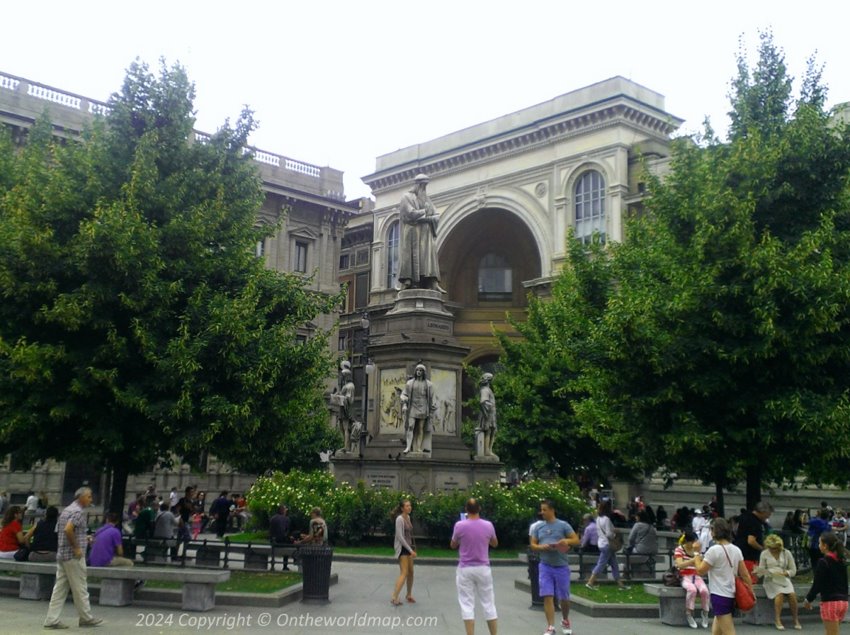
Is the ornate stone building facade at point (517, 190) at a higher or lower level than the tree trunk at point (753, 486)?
higher

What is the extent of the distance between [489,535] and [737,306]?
7.27 m

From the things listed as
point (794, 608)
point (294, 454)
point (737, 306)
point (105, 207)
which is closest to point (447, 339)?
point (737, 306)

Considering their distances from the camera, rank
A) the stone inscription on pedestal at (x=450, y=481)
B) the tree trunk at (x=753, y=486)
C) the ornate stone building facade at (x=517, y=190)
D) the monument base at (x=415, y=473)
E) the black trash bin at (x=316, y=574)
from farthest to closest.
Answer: the ornate stone building facade at (x=517, y=190) → the stone inscription on pedestal at (x=450, y=481) → the monument base at (x=415, y=473) → the tree trunk at (x=753, y=486) → the black trash bin at (x=316, y=574)

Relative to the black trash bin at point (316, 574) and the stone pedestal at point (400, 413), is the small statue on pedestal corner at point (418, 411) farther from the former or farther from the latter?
the black trash bin at point (316, 574)

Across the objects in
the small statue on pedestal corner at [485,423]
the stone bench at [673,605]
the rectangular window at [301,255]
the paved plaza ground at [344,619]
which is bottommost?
the paved plaza ground at [344,619]

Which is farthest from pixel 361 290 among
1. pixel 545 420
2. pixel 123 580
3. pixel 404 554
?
pixel 123 580

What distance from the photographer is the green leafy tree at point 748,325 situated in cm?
1367

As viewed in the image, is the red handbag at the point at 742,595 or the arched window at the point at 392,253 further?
the arched window at the point at 392,253

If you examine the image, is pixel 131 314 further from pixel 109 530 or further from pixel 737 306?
pixel 737 306

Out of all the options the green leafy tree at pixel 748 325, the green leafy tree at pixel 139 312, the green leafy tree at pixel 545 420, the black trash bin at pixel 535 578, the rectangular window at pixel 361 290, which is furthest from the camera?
the rectangular window at pixel 361 290

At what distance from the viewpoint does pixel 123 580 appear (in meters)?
11.4

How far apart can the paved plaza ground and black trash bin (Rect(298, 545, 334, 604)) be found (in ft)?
0.54

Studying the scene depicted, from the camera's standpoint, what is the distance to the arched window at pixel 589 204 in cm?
4472

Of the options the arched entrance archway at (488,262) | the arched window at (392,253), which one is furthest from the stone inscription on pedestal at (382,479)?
the arched window at (392,253)
